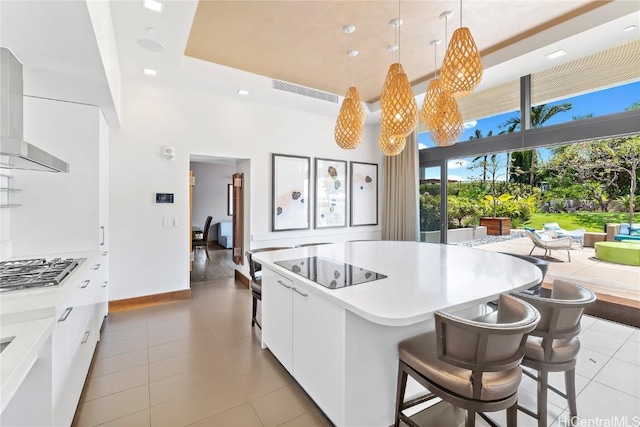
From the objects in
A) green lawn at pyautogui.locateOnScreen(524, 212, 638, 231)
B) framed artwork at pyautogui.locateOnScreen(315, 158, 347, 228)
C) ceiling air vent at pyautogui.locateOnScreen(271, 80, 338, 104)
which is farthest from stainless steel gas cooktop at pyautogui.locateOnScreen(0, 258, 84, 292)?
green lawn at pyautogui.locateOnScreen(524, 212, 638, 231)

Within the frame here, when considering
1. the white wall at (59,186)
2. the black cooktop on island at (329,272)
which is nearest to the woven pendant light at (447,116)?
the black cooktop on island at (329,272)

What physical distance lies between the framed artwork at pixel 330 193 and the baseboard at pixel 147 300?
247 cm

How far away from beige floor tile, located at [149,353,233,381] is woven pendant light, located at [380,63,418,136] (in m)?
2.48

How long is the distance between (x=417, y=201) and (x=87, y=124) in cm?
498

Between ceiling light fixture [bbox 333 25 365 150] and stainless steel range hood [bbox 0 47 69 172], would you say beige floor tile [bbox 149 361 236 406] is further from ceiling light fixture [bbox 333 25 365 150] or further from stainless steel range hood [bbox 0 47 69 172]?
ceiling light fixture [bbox 333 25 365 150]

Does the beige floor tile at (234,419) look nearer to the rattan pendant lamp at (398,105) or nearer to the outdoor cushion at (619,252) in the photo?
the rattan pendant lamp at (398,105)

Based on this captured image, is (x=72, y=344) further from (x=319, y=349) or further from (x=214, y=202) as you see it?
(x=214, y=202)

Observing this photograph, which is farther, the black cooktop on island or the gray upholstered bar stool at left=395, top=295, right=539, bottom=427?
the black cooktop on island

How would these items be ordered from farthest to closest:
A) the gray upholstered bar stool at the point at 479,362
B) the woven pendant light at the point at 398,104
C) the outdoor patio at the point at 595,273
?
the outdoor patio at the point at 595,273, the woven pendant light at the point at 398,104, the gray upholstered bar stool at the point at 479,362

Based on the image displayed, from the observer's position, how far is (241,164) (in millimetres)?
4879

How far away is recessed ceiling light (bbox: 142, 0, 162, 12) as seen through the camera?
2227 mm

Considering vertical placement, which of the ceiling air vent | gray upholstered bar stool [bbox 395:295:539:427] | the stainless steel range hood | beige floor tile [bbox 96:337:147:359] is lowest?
beige floor tile [bbox 96:337:147:359]

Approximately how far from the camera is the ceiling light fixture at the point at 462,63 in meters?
1.97

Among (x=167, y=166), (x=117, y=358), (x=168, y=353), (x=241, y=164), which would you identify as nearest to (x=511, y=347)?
(x=168, y=353)
